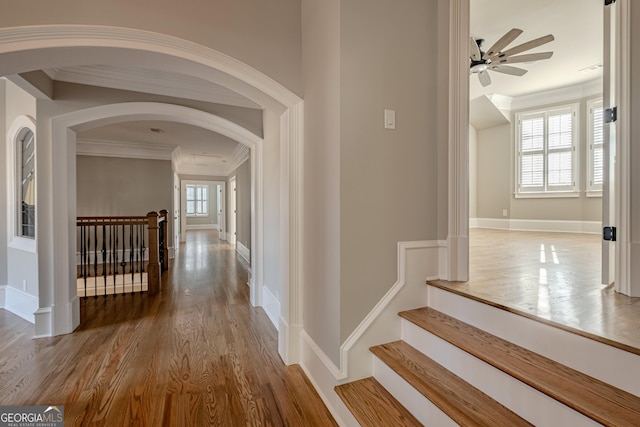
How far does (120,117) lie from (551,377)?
3784 mm

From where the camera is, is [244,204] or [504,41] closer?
[504,41]

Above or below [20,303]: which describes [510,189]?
above

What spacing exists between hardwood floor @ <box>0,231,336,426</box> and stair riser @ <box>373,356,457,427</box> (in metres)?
0.39

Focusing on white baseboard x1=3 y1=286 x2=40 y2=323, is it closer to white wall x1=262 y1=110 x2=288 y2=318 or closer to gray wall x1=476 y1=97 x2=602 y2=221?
white wall x1=262 y1=110 x2=288 y2=318

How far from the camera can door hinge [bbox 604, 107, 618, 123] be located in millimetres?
1745

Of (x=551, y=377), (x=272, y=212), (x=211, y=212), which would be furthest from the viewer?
(x=211, y=212)

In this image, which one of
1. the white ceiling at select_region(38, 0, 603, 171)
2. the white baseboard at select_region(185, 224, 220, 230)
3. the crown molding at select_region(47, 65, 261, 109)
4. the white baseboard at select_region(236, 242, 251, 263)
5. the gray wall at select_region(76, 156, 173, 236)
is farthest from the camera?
the white baseboard at select_region(185, 224, 220, 230)

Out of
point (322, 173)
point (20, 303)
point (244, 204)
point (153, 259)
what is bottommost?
point (20, 303)

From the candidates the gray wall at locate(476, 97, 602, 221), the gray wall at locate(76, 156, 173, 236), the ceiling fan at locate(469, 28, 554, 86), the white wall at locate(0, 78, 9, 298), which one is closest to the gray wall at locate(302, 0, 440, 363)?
the ceiling fan at locate(469, 28, 554, 86)

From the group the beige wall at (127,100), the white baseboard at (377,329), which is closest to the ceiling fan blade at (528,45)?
the white baseboard at (377,329)

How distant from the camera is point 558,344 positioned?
1.19 m

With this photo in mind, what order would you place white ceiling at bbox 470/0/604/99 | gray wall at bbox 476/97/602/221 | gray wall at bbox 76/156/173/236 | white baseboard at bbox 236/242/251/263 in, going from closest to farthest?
white ceiling at bbox 470/0/604/99 → gray wall at bbox 476/97/602/221 → gray wall at bbox 76/156/173/236 → white baseboard at bbox 236/242/251/263

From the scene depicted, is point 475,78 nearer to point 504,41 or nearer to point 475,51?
point 475,51

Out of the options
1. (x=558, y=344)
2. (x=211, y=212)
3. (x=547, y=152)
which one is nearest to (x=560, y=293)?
(x=558, y=344)
